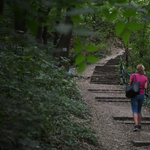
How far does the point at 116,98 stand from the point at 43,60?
6.93m

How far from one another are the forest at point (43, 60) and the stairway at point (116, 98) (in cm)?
110

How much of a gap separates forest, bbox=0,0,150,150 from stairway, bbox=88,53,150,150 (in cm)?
110

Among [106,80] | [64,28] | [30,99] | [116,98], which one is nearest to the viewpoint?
[64,28]

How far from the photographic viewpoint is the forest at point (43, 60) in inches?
53.6

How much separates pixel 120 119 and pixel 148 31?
6243 mm

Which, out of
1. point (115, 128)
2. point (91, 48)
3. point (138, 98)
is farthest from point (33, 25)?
point (115, 128)

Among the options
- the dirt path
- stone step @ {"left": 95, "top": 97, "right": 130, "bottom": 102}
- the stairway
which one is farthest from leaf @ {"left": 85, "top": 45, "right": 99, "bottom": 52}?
stone step @ {"left": 95, "top": 97, "right": 130, "bottom": 102}

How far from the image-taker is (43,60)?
3027 mm

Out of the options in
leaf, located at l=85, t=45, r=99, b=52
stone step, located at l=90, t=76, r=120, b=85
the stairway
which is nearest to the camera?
leaf, located at l=85, t=45, r=99, b=52

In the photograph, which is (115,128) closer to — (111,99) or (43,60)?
(111,99)

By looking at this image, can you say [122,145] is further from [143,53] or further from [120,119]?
[143,53]

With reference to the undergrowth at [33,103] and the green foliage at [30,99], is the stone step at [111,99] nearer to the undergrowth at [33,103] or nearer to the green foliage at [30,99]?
the green foliage at [30,99]

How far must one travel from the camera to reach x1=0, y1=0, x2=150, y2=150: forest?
136 centimetres

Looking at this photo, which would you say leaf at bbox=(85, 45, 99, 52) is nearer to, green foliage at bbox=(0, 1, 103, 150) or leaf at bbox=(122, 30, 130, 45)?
leaf at bbox=(122, 30, 130, 45)
